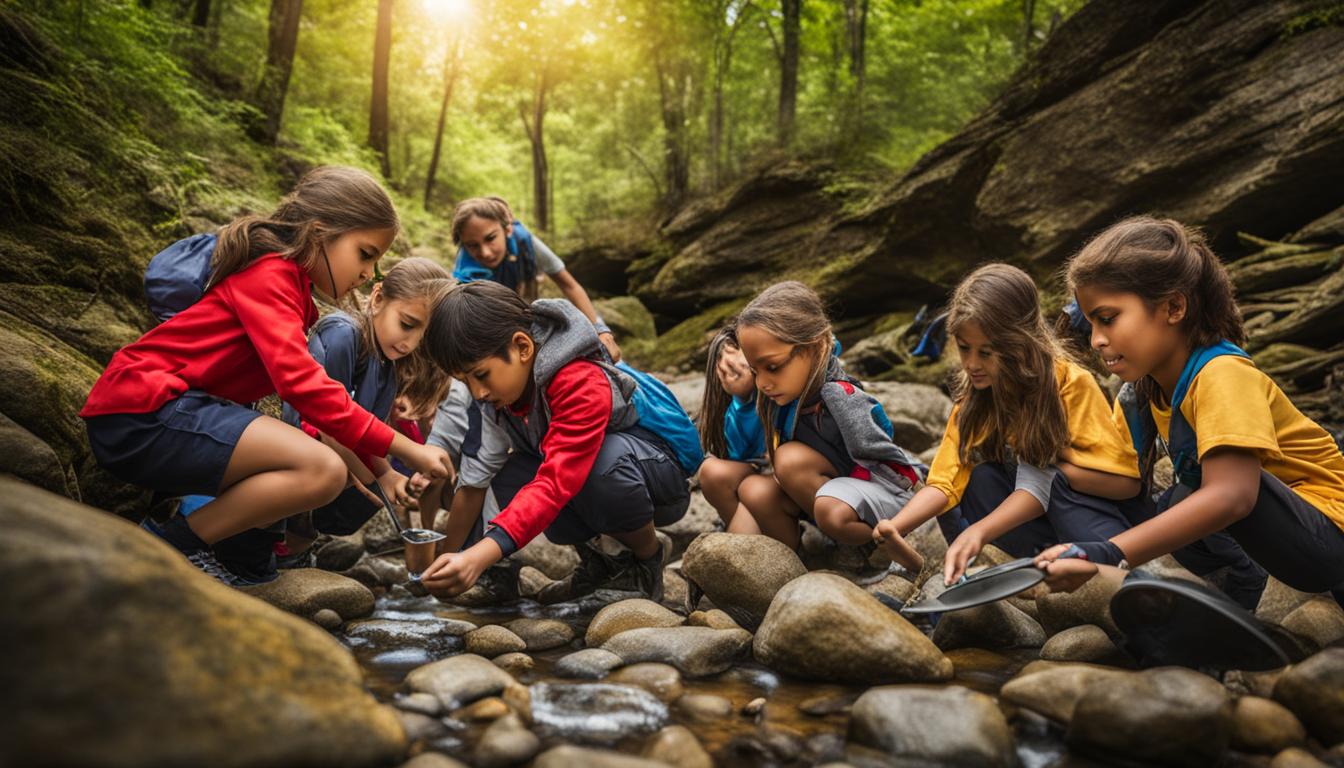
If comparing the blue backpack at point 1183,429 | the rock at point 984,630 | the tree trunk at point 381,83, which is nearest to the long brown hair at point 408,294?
the rock at point 984,630

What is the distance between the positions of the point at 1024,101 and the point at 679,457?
6700mm

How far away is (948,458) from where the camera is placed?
3119mm

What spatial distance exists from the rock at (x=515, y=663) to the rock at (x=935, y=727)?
105 centimetres

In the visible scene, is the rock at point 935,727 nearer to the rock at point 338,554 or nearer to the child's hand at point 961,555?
the child's hand at point 961,555

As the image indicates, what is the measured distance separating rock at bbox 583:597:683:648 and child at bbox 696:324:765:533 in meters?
0.95

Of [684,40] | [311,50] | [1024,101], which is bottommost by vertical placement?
[1024,101]

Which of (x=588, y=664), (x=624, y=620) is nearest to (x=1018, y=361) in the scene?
(x=624, y=620)

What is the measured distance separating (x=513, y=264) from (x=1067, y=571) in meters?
4.02

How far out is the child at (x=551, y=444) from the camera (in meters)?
2.88

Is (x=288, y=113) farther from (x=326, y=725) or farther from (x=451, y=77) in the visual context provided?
(x=326, y=725)

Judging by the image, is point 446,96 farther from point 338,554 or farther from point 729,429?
point 729,429

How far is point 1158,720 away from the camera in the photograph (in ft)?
5.45

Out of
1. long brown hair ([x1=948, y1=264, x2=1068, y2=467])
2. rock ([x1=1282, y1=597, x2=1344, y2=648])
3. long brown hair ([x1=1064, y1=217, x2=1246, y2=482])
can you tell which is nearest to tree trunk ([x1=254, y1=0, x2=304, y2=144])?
long brown hair ([x1=948, y1=264, x2=1068, y2=467])

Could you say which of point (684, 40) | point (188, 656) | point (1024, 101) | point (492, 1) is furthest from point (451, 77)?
point (188, 656)
